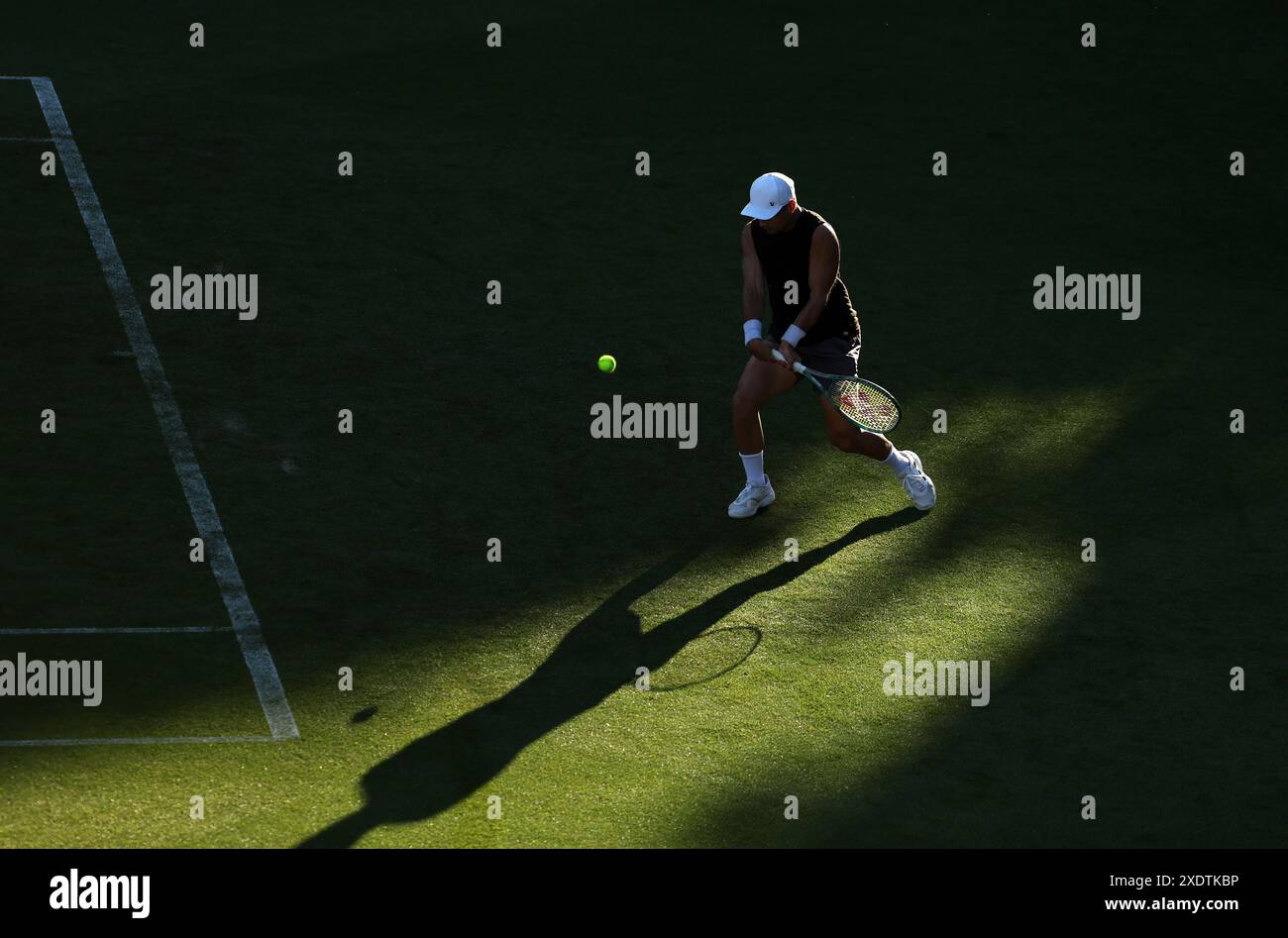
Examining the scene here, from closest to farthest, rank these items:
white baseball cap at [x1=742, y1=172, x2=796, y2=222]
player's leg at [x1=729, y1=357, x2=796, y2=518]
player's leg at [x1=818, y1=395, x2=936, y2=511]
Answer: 1. white baseball cap at [x1=742, y1=172, x2=796, y2=222]
2. player's leg at [x1=729, y1=357, x2=796, y2=518]
3. player's leg at [x1=818, y1=395, x2=936, y2=511]

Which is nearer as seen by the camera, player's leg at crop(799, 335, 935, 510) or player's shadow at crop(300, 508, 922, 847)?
player's shadow at crop(300, 508, 922, 847)

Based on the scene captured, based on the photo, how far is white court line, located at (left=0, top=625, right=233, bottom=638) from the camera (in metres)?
8.44

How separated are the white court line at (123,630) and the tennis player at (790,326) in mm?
3170

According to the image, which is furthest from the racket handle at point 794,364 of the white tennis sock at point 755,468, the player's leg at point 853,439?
the white tennis sock at point 755,468

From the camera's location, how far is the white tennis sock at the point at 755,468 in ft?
33.1

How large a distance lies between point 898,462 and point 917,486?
0.20m

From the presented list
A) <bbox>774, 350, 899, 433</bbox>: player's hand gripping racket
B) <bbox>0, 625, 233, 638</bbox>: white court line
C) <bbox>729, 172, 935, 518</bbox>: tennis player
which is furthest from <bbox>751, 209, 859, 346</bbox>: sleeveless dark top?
<bbox>0, 625, 233, 638</bbox>: white court line

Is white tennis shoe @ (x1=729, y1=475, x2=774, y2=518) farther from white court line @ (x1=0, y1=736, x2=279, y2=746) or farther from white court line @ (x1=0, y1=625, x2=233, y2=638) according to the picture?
white court line @ (x1=0, y1=736, x2=279, y2=746)

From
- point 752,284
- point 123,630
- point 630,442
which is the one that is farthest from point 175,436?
point 752,284

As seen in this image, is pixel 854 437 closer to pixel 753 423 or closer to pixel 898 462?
pixel 898 462

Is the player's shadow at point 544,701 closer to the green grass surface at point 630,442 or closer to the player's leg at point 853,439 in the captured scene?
the green grass surface at point 630,442

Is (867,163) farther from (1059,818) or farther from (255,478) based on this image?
(1059,818)

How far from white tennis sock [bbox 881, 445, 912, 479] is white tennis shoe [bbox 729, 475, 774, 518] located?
28.9 inches

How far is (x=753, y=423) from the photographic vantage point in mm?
9914
